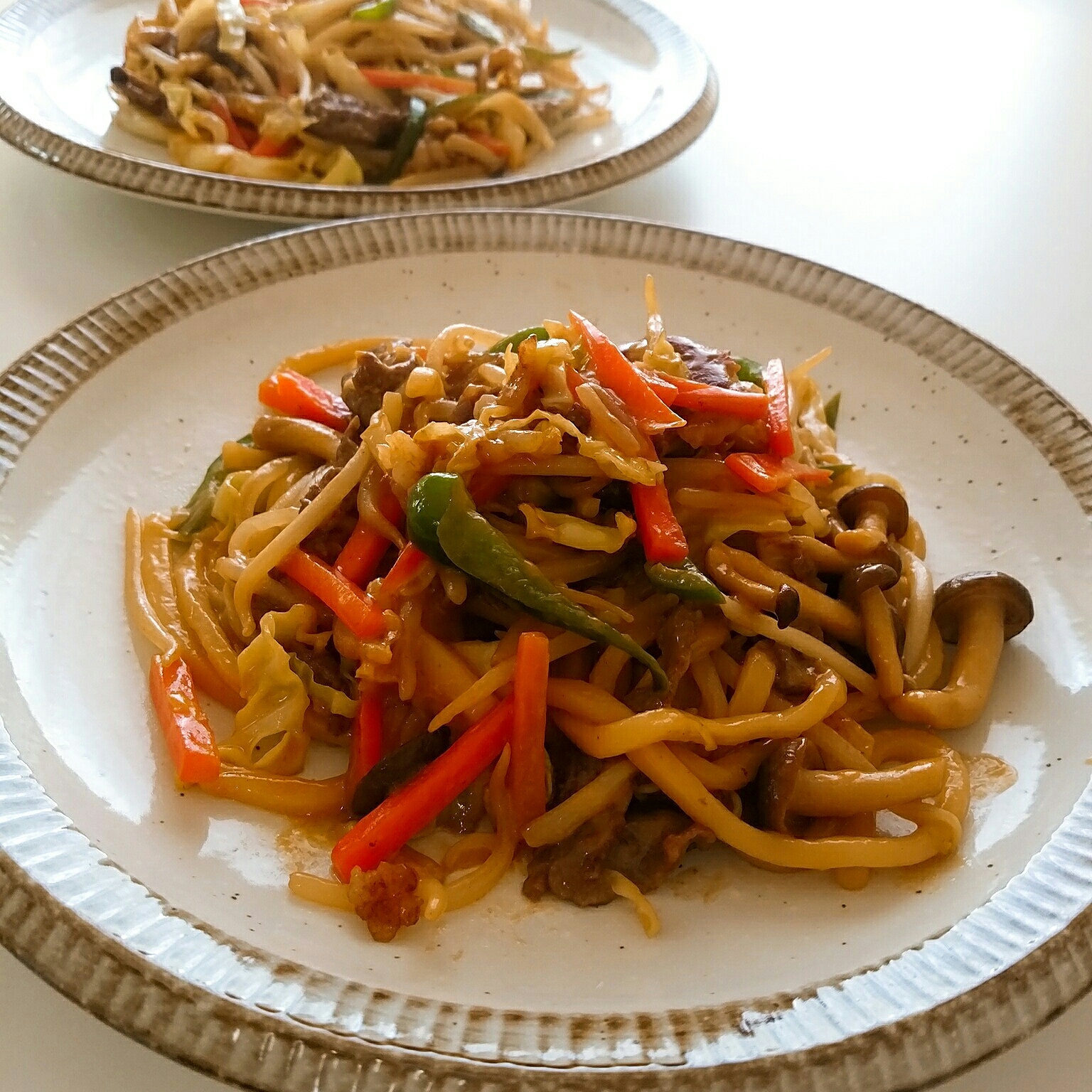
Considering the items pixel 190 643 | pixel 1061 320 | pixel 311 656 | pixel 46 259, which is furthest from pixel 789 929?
pixel 46 259

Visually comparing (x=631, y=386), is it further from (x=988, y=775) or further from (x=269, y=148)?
(x=269, y=148)

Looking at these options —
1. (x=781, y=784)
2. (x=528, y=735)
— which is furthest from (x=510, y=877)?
(x=781, y=784)

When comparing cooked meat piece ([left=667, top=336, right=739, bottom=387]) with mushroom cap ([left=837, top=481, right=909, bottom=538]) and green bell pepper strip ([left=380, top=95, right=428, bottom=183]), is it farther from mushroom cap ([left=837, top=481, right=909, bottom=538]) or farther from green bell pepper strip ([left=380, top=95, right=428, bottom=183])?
green bell pepper strip ([left=380, top=95, right=428, bottom=183])

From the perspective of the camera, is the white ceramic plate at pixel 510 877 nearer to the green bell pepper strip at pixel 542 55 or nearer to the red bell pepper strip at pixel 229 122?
the red bell pepper strip at pixel 229 122

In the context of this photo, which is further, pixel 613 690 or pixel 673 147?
pixel 673 147

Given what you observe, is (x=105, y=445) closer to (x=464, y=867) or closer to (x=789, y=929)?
(x=464, y=867)
